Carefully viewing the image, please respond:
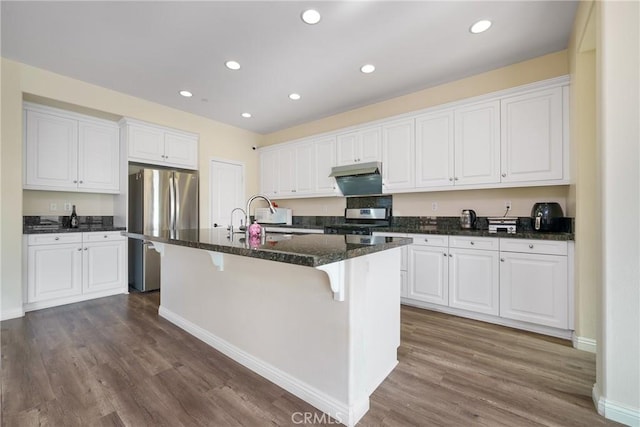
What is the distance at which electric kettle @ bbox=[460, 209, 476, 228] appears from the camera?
3.03 meters

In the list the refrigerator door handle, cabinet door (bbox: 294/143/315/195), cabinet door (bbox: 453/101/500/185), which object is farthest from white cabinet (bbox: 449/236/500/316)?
the refrigerator door handle

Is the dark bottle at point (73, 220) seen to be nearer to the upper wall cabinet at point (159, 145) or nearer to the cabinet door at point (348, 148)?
the upper wall cabinet at point (159, 145)

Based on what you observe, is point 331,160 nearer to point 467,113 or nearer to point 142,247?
point 467,113

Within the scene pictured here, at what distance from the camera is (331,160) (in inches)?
165

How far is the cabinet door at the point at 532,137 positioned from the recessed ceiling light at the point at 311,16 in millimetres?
2016

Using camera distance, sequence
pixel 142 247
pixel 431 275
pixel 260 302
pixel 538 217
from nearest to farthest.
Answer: pixel 260 302, pixel 538 217, pixel 431 275, pixel 142 247

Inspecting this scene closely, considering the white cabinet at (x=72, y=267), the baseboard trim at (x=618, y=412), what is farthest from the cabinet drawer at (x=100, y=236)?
the baseboard trim at (x=618, y=412)

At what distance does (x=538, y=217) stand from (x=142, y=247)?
15.1 feet

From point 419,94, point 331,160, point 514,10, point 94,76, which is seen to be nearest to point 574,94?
point 514,10

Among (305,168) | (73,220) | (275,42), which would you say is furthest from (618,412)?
(73,220)

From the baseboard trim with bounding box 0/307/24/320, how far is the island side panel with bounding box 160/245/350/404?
1.97 m

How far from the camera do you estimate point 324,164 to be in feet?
14.0

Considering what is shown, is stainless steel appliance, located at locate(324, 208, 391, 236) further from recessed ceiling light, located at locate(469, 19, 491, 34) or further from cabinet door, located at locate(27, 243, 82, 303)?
cabinet door, located at locate(27, 243, 82, 303)

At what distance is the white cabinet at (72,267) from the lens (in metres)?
3.02
